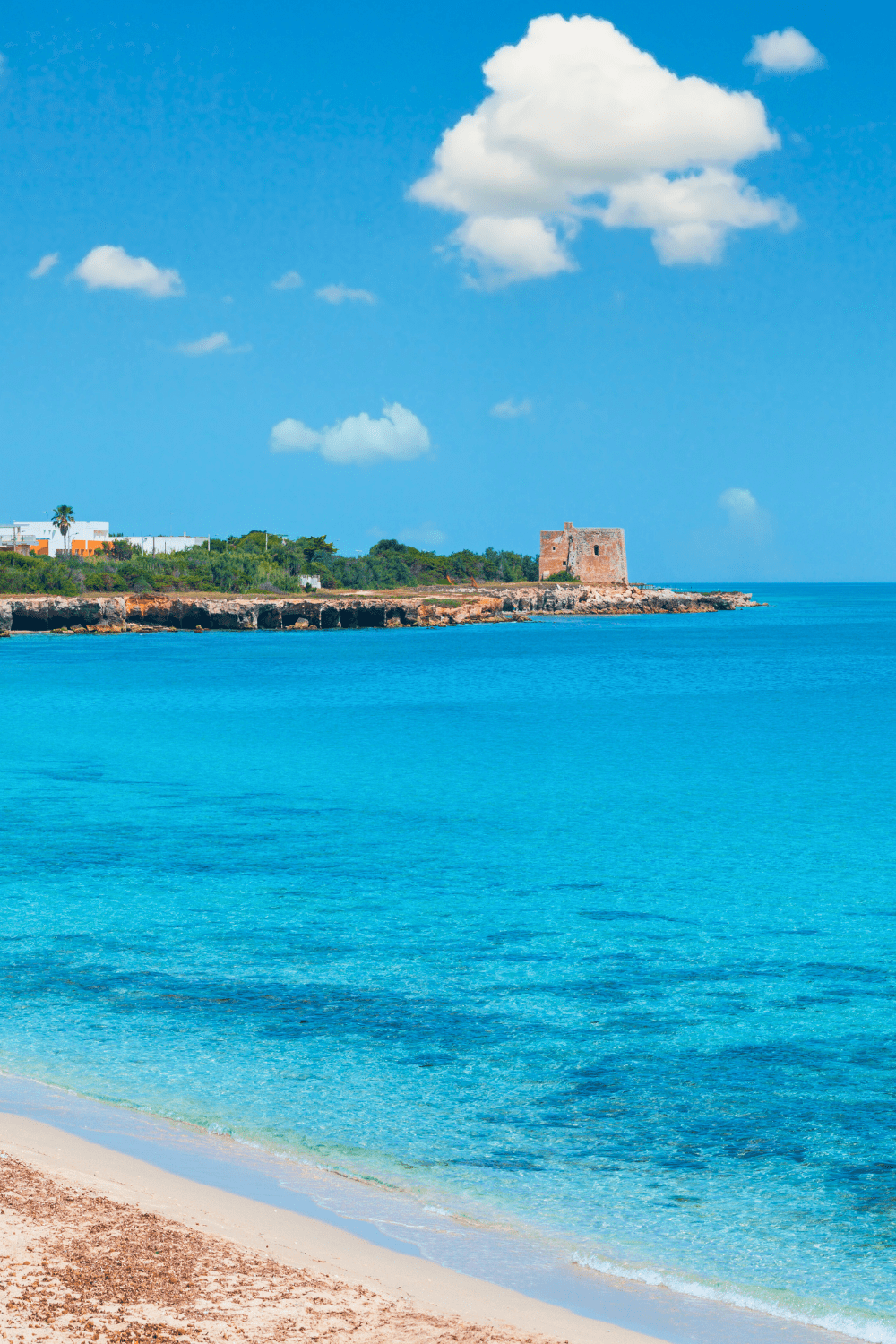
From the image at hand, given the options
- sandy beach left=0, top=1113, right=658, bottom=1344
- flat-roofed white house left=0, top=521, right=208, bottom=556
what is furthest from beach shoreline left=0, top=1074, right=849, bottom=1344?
flat-roofed white house left=0, top=521, right=208, bottom=556

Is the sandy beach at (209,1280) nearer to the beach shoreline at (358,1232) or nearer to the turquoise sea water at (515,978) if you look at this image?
the beach shoreline at (358,1232)

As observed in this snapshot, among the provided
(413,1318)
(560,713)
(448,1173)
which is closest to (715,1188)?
(448,1173)

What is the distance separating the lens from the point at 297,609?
316 ft

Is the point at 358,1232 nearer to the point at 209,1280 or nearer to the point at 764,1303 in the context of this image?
the point at 209,1280

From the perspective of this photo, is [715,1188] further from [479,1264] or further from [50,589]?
[50,589]

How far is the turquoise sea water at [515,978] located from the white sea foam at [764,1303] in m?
0.02

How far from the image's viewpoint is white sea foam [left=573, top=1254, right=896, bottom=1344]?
4.79 meters

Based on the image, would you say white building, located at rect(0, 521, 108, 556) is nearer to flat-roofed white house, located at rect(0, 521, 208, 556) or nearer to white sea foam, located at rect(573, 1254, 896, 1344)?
flat-roofed white house, located at rect(0, 521, 208, 556)

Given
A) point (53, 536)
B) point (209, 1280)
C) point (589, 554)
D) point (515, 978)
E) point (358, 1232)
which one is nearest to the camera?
point (209, 1280)

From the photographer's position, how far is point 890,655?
6550cm

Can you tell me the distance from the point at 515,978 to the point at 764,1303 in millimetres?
4986

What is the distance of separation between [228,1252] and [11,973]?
5801 mm

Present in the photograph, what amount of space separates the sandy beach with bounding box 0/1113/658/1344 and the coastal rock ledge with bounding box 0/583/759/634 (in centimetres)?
7915


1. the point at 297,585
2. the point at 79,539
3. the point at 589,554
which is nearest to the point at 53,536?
the point at 79,539
